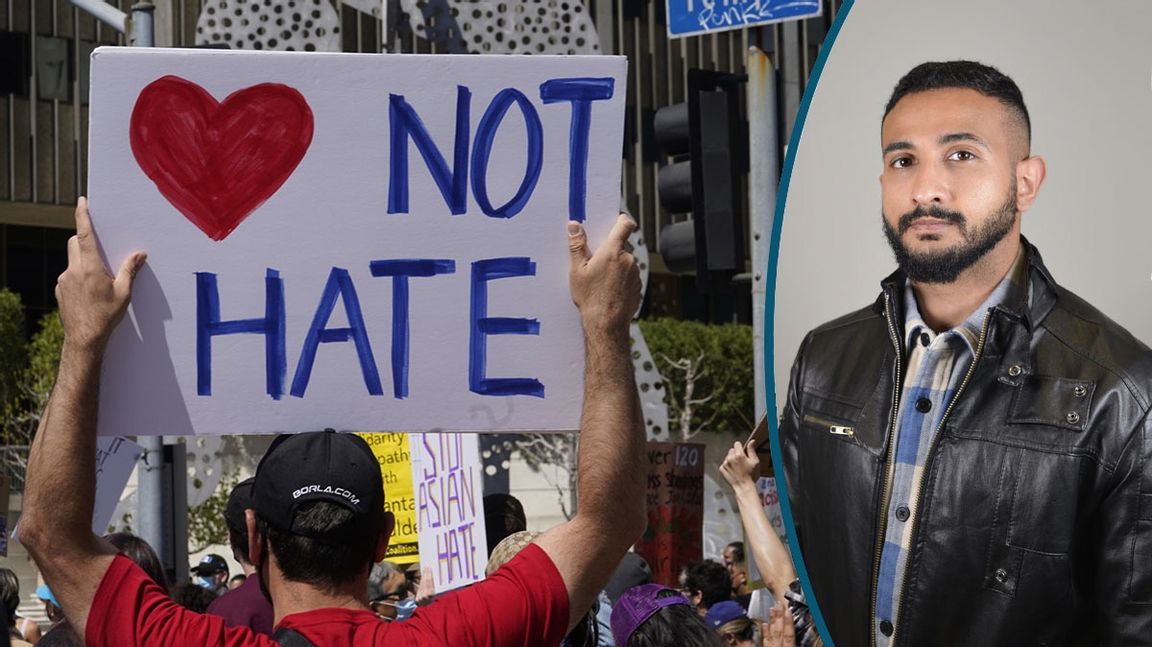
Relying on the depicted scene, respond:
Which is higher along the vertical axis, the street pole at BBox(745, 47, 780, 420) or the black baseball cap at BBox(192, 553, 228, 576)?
the street pole at BBox(745, 47, 780, 420)

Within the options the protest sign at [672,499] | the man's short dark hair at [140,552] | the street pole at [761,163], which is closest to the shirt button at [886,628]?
the man's short dark hair at [140,552]

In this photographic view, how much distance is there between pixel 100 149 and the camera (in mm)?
2746

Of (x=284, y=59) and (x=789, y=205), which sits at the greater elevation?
(x=284, y=59)

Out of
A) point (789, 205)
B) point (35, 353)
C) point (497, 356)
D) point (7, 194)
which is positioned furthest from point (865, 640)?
point (7, 194)

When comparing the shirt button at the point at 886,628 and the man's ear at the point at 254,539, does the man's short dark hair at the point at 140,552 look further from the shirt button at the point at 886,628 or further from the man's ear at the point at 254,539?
the shirt button at the point at 886,628

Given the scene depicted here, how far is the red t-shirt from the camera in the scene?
2.37 meters

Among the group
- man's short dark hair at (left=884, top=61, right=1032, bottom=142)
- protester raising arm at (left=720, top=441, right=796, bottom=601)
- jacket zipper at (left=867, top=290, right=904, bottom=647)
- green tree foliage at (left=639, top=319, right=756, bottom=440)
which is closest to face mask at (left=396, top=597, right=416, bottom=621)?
protester raising arm at (left=720, top=441, right=796, bottom=601)

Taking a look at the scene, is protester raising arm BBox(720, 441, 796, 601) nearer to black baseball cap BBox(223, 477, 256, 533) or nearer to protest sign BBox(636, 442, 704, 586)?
black baseball cap BBox(223, 477, 256, 533)

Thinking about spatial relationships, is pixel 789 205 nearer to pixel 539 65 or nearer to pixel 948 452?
pixel 948 452

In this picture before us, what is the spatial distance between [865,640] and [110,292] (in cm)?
130

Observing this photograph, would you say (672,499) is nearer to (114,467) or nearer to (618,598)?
(114,467)

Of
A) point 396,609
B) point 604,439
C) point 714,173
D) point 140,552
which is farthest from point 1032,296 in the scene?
point 714,173

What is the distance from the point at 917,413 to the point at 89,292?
51.3 inches

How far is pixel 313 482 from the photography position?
2.46m
